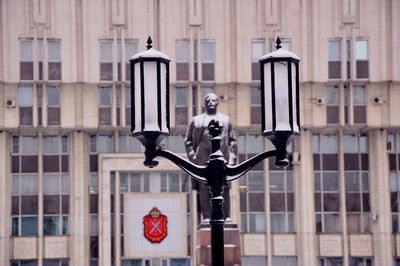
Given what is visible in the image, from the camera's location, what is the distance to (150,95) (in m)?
9.12

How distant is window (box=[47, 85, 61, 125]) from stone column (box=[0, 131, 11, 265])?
2084 mm

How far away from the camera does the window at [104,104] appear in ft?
161

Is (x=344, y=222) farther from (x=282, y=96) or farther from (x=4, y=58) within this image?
(x=282, y=96)

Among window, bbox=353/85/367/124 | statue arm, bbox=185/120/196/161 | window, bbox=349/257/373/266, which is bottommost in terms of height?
window, bbox=349/257/373/266

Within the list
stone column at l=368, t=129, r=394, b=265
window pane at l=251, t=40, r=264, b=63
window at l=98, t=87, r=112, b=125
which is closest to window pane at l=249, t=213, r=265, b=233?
stone column at l=368, t=129, r=394, b=265

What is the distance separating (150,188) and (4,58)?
841 centimetres

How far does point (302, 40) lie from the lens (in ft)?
163

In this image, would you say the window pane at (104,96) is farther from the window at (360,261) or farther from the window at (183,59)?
the window at (360,261)

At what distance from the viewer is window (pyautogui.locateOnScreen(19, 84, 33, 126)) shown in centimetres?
4894

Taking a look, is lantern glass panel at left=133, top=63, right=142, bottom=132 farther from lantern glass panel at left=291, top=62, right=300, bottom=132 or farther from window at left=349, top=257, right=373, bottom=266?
window at left=349, top=257, right=373, bottom=266

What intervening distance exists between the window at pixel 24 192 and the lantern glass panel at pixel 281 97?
132 feet

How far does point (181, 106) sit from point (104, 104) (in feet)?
11.0

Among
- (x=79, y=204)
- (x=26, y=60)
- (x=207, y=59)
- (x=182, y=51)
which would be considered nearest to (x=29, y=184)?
(x=79, y=204)

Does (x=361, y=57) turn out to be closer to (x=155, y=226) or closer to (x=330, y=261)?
(x=330, y=261)
